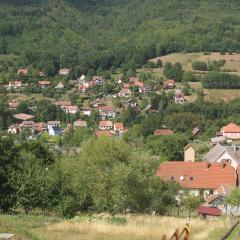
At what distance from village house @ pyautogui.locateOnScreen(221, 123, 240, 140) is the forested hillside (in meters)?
47.1

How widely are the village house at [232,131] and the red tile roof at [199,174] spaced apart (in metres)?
31.3

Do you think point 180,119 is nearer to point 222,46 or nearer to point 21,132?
point 21,132

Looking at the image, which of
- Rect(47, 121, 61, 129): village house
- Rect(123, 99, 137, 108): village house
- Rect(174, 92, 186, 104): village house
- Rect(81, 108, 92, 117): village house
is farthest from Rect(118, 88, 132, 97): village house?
Rect(47, 121, 61, 129): village house

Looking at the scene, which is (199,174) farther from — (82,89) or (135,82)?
(82,89)

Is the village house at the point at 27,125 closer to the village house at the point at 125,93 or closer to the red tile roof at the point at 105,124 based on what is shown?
the red tile roof at the point at 105,124

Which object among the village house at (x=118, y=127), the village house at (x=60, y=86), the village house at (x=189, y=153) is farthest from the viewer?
the village house at (x=60, y=86)

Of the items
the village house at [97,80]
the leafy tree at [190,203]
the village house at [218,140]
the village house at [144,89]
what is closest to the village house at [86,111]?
the village house at [144,89]

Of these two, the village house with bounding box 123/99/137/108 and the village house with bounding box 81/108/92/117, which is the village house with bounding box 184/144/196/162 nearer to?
the village house with bounding box 123/99/137/108

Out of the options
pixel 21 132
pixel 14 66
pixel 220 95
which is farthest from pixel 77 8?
pixel 21 132

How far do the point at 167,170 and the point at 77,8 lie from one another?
160850mm

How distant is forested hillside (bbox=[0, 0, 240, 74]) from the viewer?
12337 cm

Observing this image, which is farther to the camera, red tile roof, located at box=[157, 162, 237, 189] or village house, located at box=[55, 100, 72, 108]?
village house, located at box=[55, 100, 72, 108]

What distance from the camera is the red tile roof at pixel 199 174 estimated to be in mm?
37688

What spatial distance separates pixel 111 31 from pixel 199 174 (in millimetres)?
133705
